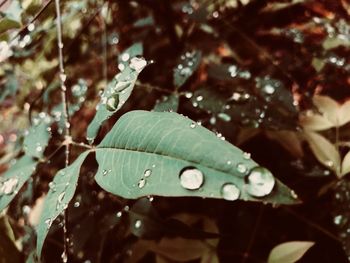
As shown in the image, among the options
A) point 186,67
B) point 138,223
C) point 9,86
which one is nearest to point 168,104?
point 186,67

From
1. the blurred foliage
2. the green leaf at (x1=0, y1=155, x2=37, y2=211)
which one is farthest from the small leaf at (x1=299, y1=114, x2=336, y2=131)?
the green leaf at (x1=0, y1=155, x2=37, y2=211)

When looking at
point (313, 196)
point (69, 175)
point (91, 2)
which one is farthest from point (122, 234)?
point (91, 2)

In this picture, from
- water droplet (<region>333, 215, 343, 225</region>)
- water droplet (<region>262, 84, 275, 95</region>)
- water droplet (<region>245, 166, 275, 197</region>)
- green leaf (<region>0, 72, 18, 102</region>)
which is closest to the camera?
water droplet (<region>245, 166, 275, 197</region>)

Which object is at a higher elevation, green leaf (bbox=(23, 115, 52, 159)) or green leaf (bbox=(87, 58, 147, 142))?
green leaf (bbox=(87, 58, 147, 142))

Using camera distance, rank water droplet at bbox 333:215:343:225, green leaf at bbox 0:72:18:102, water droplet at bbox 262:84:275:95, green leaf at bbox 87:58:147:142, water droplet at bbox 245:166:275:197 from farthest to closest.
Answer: green leaf at bbox 0:72:18:102 < water droplet at bbox 262:84:275:95 < water droplet at bbox 333:215:343:225 < green leaf at bbox 87:58:147:142 < water droplet at bbox 245:166:275:197

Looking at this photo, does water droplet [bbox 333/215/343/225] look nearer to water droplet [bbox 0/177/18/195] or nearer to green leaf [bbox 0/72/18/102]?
water droplet [bbox 0/177/18/195]

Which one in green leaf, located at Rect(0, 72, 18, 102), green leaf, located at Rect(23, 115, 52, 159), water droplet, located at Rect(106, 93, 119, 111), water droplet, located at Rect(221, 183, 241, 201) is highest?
water droplet, located at Rect(221, 183, 241, 201)
